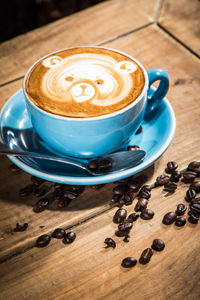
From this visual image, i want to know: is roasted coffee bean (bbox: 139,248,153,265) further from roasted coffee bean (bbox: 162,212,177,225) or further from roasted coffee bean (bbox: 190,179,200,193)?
roasted coffee bean (bbox: 190,179,200,193)

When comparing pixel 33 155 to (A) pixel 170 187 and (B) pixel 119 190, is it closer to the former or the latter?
(B) pixel 119 190

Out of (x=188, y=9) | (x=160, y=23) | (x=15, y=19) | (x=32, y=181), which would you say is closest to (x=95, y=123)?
(x=32, y=181)

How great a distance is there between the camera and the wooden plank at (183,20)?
1.37m

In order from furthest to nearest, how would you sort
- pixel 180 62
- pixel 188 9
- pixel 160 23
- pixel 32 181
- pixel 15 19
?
pixel 15 19, pixel 188 9, pixel 160 23, pixel 180 62, pixel 32 181

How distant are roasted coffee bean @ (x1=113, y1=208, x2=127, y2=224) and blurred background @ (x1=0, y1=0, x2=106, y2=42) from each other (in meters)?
2.56

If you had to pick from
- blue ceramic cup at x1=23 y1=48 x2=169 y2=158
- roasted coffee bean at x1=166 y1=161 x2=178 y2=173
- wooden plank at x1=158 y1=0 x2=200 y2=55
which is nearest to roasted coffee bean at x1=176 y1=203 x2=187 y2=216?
roasted coffee bean at x1=166 y1=161 x2=178 y2=173

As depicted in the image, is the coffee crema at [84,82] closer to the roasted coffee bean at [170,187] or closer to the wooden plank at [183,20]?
the roasted coffee bean at [170,187]

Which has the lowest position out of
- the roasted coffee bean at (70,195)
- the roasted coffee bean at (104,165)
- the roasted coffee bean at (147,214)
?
the roasted coffee bean at (70,195)

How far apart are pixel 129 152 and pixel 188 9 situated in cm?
113

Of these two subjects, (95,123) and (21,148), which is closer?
(95,123)

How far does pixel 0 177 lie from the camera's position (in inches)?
34.4

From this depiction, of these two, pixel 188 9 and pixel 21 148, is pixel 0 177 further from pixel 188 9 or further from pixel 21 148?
pixel 188 9

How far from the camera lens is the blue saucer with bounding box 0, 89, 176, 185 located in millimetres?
741

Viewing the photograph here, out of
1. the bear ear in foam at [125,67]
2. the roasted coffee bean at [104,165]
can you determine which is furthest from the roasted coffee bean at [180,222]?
the bear ear in foam at [125,67]
